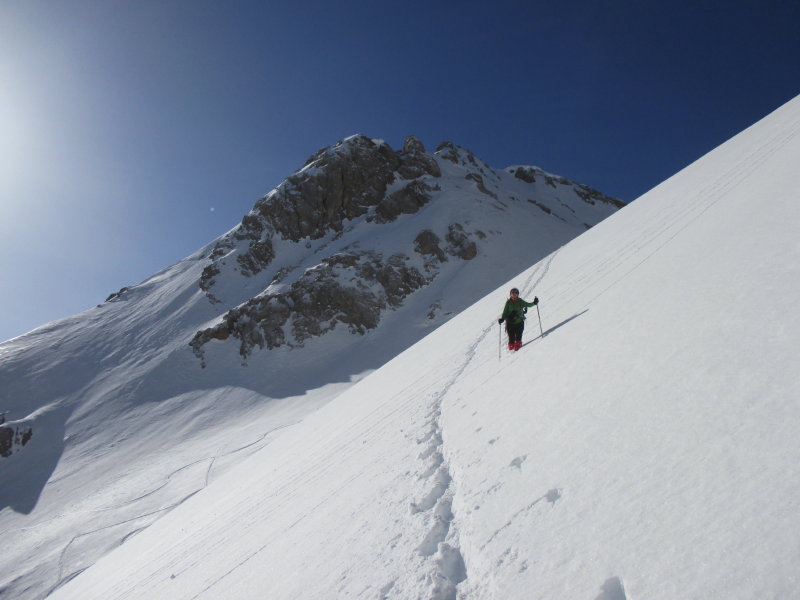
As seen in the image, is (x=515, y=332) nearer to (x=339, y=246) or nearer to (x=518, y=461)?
(x=518, y=461)

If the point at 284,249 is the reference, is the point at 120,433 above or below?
below

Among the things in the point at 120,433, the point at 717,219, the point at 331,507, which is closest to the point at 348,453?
the point at 331,507

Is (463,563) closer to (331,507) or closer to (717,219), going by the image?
(331,507)

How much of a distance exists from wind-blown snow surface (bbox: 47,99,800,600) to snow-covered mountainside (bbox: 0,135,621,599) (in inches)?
631

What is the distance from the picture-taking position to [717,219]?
6281 mm

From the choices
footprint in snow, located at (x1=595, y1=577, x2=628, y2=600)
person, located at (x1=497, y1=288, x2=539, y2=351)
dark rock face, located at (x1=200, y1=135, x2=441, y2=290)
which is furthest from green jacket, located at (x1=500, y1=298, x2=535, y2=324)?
dark rock face, located at (x1=200, y1=135, x2=441, y2=290)

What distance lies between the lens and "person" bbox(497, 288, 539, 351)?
6927mm

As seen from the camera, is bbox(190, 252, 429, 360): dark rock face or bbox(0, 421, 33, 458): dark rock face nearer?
bbox(0, 421, 33, 458): dark rock face

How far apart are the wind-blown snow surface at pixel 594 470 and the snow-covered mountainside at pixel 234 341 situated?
16032 mm

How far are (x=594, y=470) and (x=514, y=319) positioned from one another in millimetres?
4896

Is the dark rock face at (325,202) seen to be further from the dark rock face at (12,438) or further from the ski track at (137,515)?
the ski track at (137,515)

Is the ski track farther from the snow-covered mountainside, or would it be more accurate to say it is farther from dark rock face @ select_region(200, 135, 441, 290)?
dark rock face @ select_region(200, 135, 441, 290)

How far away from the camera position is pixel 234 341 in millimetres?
37969

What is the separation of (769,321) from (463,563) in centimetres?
269
